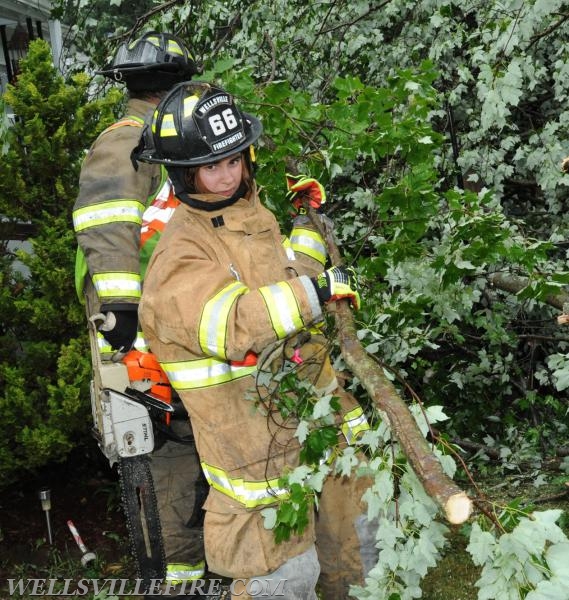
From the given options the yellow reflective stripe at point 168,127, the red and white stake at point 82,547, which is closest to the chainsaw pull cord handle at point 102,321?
the yellow reflective stripe at point 168,127

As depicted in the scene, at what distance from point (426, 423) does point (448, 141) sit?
13.1ft

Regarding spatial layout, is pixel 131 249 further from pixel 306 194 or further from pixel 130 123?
pixel 306 194

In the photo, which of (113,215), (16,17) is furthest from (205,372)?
(16,17)

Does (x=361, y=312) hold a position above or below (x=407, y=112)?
below

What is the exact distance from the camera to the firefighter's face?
2.64 metres

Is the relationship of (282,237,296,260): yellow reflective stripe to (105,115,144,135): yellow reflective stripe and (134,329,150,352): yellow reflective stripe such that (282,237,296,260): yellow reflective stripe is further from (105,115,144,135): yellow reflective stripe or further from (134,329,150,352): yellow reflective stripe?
(105,115,144,135): yellow reflective stripe

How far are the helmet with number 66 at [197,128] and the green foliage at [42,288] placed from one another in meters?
1.83

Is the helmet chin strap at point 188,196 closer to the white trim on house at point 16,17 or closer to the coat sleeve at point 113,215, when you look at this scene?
the coat sleeve at point 113,215

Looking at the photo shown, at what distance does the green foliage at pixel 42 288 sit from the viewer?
420cm

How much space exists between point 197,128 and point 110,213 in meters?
0.75

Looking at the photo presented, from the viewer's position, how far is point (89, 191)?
10.7 feet

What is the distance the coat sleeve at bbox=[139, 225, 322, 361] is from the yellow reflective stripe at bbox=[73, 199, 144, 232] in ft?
2.61

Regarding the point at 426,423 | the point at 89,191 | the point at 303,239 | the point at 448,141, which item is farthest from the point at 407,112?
the point at 448,141

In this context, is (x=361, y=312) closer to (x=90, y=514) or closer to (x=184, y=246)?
(x=184, y=246)
